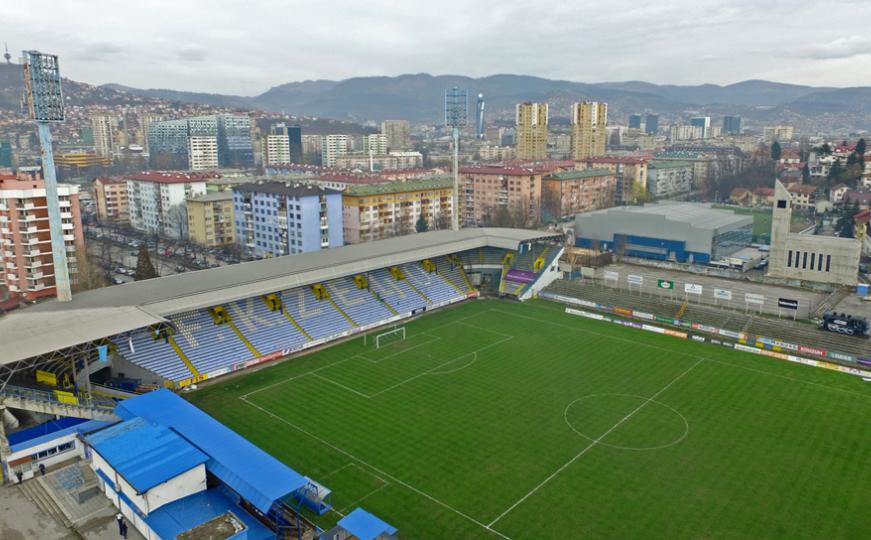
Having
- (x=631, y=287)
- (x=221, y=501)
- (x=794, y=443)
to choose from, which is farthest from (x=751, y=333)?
(x=221, y=501)

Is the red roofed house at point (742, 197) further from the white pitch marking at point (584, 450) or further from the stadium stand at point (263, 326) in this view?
the stadium stand at point (263, 326)

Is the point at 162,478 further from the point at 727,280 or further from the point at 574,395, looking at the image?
the point at 727,280

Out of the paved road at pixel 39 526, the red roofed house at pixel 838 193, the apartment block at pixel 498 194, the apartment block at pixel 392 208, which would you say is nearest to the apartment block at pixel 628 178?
the apartment block at pixel 498 194

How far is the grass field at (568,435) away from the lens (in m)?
21.6

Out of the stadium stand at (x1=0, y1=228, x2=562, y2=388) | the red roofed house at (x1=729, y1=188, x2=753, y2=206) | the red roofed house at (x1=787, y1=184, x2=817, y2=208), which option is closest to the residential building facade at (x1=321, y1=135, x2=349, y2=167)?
the red roofed house at (x1=729, y1=188, x2=753, y2=206)

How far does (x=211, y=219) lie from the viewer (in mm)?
74812

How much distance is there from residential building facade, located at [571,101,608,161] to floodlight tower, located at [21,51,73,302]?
5495 inches

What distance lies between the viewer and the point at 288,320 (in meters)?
40.2

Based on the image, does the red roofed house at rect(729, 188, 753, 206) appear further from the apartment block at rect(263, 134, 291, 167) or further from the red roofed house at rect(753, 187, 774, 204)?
the apartment block at rect(263, 134, 291, 167)

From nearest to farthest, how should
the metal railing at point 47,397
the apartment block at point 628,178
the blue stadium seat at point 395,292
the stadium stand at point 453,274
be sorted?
the metal railing at point 47,397, the blue stadium seat at point 395,292, the stadium stand at point 453,274, the apartment block at point 628,178

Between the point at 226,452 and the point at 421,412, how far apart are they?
10.9 metres

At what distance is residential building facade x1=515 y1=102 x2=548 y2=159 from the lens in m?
155

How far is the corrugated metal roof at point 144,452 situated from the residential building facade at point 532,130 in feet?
473

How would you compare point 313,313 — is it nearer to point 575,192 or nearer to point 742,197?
point 575,192
